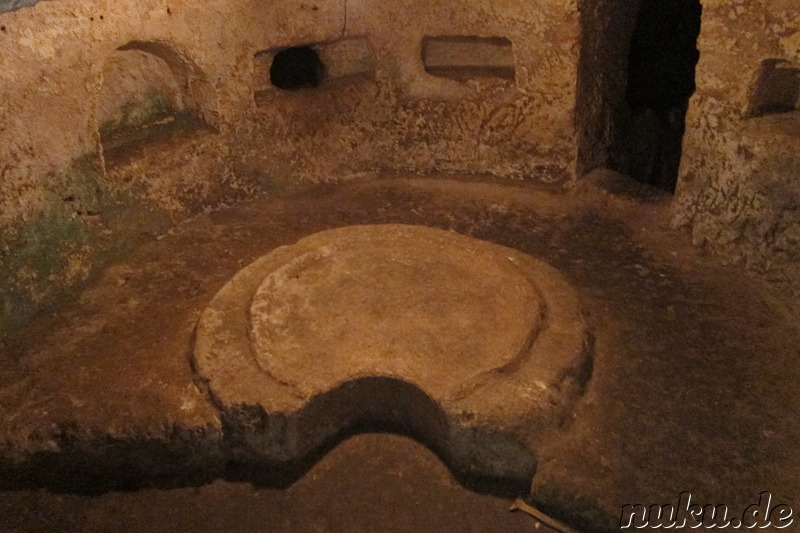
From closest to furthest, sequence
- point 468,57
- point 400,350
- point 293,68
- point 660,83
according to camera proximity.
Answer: point 400,350 < point 468,57 < point 293,68 < point 660,83

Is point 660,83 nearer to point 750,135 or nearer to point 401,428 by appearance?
point 750,135

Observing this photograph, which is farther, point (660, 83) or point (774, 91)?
point (660, 83)

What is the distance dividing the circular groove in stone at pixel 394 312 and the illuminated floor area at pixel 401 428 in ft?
0.79

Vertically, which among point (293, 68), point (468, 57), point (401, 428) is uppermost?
point (468, 57)

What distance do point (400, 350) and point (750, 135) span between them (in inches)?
65.1

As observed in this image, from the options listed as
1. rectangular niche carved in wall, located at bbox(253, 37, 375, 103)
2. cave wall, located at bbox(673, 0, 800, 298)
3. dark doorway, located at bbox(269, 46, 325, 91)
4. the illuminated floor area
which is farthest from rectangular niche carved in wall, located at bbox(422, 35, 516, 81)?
the illuminated floor area

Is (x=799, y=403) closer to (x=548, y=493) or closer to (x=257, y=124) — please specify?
(x=548, y=493)

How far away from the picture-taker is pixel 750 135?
9.02 feet

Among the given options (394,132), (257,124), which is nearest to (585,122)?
(394,132)

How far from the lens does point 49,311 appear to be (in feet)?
9.19

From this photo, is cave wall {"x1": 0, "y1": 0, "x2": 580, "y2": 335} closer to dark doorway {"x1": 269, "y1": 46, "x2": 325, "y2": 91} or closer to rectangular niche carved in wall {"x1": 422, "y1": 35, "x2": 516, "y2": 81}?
rectangular niche carved in wall {"x1": 422, "y1": 35, "x2": 516, "y2": 81}

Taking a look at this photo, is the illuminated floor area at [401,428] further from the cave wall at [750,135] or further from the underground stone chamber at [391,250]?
the cave wall at [750,135]

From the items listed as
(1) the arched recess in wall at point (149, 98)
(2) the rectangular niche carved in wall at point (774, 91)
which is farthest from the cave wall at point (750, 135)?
(1) the arched recess in wall at point (149, 98)

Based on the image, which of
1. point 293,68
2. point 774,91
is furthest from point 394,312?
point 293,68
